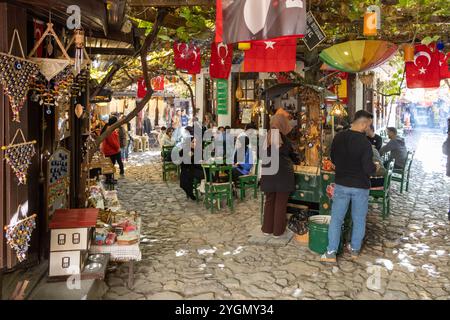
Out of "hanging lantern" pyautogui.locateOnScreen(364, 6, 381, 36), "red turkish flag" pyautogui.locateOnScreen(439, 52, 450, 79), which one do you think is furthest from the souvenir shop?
"red turkish flag" pyautogui.locateOnScreen(439, 52, 450, 79)

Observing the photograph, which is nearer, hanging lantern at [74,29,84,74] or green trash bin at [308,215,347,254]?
hanging lantern at [74,29,84,74]

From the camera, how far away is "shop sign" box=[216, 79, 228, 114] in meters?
15.9

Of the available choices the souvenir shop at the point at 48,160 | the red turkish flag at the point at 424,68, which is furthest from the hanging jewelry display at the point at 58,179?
the red turkish flag at the point at 424,68

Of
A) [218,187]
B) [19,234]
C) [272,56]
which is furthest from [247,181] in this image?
[19,234]

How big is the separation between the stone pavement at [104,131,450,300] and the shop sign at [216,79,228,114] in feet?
22.4

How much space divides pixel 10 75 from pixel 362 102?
1404 cm

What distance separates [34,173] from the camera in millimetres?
4855

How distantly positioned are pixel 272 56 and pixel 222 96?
8.43 metres

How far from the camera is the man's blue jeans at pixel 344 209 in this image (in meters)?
6.16

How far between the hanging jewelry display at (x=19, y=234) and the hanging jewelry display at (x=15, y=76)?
3.33 ft

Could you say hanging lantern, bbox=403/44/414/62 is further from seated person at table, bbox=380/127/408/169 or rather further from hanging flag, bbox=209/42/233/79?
hanging flag, bbox=209/42/233/79

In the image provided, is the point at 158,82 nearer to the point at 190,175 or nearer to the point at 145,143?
the point at 145,143

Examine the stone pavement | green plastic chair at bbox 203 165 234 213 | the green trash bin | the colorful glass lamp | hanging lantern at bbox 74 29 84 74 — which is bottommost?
the stone pavement

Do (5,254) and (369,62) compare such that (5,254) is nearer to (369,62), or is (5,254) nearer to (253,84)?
(369,62)
